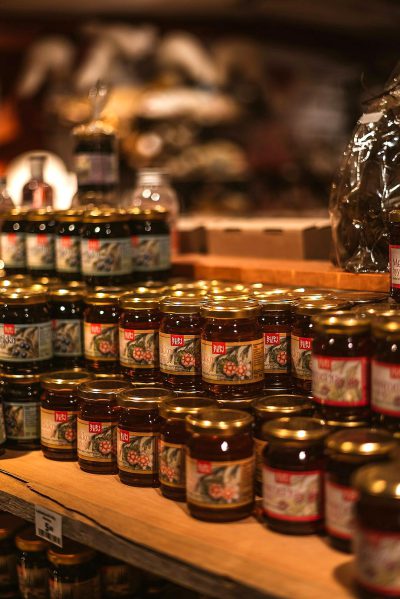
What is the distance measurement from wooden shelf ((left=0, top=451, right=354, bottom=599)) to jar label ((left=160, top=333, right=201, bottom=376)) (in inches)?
9.9

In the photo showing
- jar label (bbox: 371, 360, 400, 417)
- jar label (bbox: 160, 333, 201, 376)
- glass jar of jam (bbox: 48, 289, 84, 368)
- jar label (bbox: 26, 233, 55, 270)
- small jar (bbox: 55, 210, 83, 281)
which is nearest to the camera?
jar label (bbox: 371, 360, 400, 417)

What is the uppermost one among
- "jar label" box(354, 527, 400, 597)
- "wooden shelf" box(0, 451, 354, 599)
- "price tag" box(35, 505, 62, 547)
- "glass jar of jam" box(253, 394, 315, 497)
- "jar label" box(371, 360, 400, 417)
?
"jar label" box(371, 360, 400, 417)

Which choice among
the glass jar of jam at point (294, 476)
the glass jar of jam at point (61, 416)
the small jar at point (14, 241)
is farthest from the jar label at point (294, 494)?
the small jar at point (14, 241)

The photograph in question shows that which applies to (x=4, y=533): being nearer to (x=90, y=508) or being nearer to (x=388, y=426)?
(x=90, y=508)

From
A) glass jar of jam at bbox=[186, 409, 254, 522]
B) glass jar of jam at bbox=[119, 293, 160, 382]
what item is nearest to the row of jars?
glass jar of jam at bbox=[119, 293, 160, 382]

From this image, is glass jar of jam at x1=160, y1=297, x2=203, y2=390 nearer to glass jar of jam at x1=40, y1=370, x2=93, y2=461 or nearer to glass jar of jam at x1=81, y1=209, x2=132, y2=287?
glass jar of jam at x1=40, y1=370, x2=93, y2=461

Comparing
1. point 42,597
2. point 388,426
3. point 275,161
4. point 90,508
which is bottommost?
point 42,597

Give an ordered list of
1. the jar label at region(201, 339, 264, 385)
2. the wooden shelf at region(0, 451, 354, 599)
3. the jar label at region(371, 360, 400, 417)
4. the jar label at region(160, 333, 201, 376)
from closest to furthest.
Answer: the wooden shelf at region(0, 451, 354, 599)
the jar label at region(371, 360, 400, 417)
the jar label at region(201, 339, 264, 385)
the jar label at region(160, 333, 201, 376)

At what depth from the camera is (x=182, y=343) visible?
1.81 m

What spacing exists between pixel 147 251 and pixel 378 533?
1289 millimetres

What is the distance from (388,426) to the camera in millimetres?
1462

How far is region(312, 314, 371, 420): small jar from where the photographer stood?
1.47 metres

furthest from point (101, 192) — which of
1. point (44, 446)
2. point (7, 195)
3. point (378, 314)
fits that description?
point (378, 314)

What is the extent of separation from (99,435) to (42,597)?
47 centimetres
